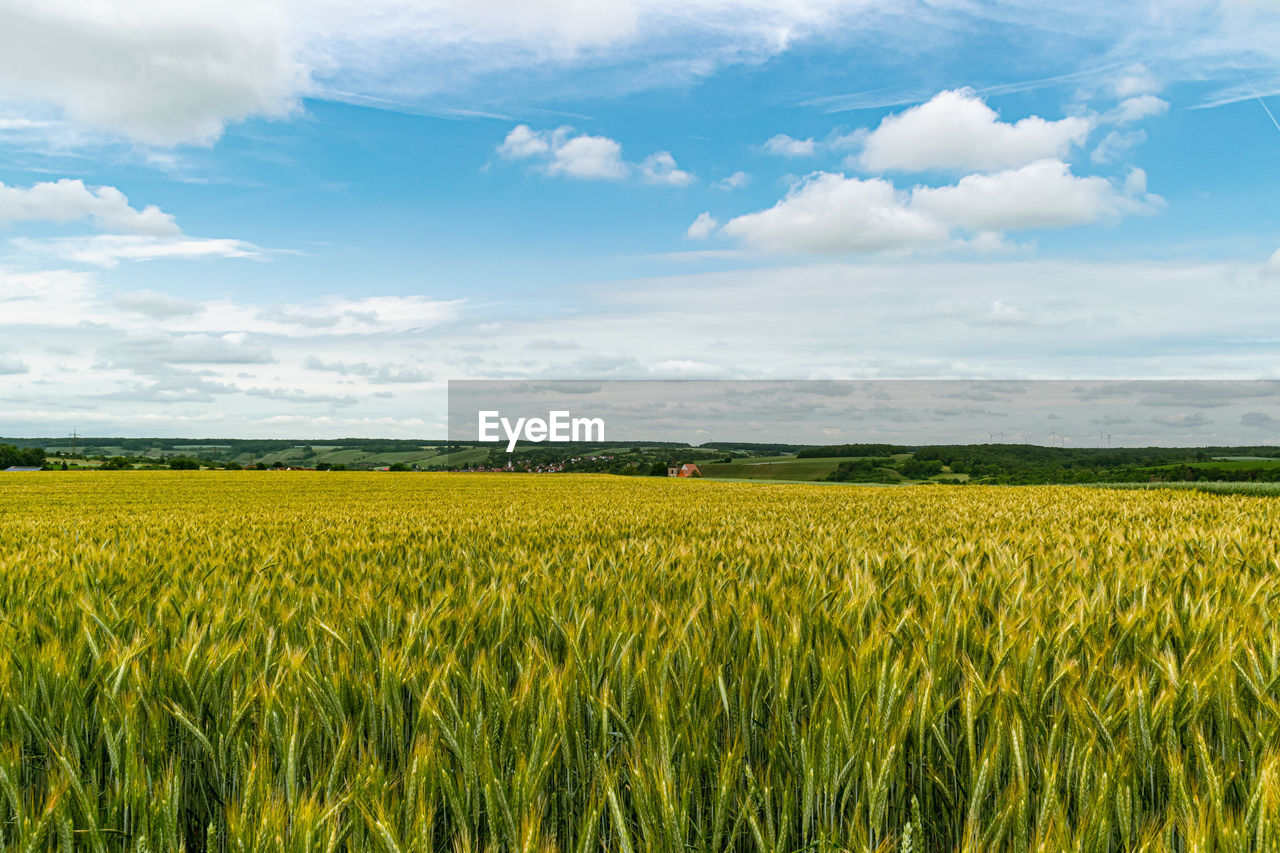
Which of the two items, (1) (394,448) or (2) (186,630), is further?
(1) (394,448)

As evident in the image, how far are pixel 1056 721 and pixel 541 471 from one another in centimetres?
7122

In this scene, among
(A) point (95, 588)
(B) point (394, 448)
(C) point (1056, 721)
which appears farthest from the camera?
(B) point (394, 448)

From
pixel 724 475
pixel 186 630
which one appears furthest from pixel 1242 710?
pixel 724 475

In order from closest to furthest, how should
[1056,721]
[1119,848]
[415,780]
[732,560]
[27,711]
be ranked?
[415,780] → [1119,848] → [1056,721] → [27,711] → [732,560]

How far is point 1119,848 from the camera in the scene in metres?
1.78

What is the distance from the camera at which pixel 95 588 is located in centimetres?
427

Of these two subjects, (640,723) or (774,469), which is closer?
(640,723)

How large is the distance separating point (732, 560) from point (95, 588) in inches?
159

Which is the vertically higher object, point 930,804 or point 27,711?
point 27,711

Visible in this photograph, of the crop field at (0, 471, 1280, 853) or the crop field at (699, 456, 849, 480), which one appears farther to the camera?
the crop field at (699, 456, 849, 480)

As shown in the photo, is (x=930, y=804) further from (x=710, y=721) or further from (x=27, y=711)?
(x=27, y=711)

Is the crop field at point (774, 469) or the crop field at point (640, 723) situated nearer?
the crop field at point (640, 723)

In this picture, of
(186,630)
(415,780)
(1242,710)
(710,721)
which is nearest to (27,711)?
(186,630)

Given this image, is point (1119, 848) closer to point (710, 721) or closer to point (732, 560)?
point (710, 721)
